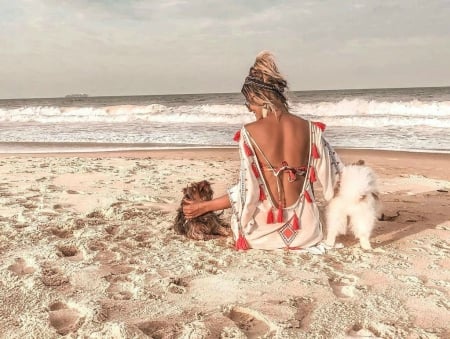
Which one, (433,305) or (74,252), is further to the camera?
(74,252)

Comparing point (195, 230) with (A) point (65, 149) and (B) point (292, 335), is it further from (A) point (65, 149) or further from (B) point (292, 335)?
(A) point (65, 149)

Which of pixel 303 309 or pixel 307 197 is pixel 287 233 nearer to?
pixel 307 197

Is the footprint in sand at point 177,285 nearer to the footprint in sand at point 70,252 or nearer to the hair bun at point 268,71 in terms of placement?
the footprint in sand at point 70,252

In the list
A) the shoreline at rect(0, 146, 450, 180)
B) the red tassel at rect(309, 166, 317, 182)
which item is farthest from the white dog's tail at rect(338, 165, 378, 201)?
the shoreline at rect(0, 146, 450, 180)

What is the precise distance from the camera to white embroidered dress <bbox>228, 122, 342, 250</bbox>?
11.5ft

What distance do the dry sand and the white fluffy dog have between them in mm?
195

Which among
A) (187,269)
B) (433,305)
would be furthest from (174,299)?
(433,305)

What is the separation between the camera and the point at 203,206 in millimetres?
3797

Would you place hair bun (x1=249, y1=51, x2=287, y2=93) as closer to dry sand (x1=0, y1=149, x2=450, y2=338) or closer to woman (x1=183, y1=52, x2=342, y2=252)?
woman (x1=183, y1=52, x2=342, y2=252)

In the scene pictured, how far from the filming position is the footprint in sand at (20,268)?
10.3ft

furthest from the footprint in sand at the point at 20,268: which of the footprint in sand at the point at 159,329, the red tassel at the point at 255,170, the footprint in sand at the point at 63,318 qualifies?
the red tassel at the point at 255,170

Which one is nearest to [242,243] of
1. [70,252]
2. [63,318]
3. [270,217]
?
[270,217]

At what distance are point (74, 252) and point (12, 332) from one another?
53.2 inches

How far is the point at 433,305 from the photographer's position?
8.70 ft
